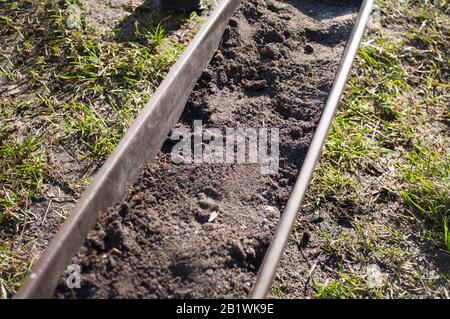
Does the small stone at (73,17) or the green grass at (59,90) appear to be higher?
the small stone at (73,17)

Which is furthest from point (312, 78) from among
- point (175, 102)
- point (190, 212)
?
point (190, 212)

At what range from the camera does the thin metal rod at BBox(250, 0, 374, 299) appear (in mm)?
2516

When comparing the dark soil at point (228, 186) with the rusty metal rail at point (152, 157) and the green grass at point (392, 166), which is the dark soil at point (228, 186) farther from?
the green grass at point (392, 166)

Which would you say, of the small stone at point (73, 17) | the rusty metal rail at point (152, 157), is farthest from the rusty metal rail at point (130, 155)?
the small stone at point (73, 17)

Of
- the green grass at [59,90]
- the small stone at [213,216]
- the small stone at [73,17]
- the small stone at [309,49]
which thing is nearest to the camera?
the small stone at [213,216]

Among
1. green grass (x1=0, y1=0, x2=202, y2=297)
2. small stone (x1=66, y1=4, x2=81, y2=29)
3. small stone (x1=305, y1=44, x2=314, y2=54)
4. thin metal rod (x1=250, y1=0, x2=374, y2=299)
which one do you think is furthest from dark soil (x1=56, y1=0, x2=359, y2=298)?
small stone (x1=66, y1=4, x2=81, y2=29)

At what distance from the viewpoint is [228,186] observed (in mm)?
3229

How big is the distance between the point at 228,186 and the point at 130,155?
0.59 meters

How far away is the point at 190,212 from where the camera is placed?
3.06 meters

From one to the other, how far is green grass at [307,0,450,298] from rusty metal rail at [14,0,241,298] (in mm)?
977

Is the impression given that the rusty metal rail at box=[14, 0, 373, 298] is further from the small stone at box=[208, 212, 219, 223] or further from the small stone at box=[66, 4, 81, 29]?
the small stone at box=[66, 4, 81, 29]

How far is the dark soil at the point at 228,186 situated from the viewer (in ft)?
8.92
